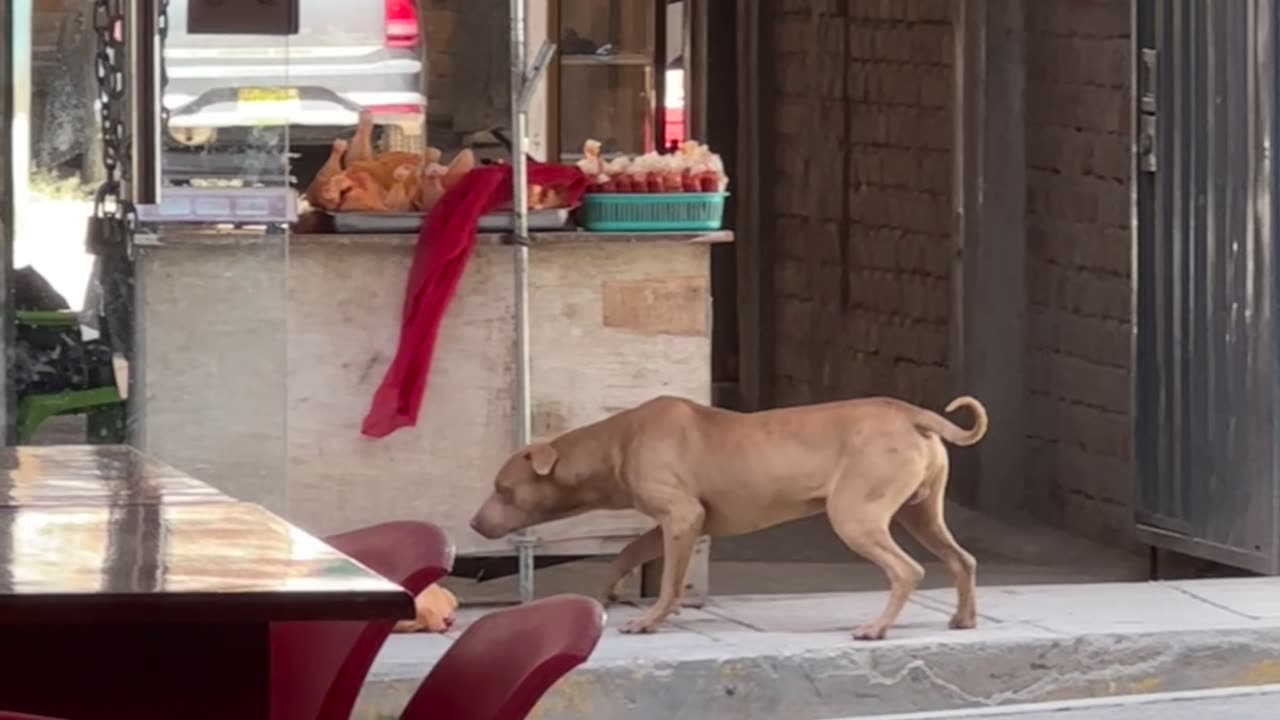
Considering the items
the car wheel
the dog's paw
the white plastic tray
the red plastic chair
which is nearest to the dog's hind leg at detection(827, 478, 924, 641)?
the dog's paw

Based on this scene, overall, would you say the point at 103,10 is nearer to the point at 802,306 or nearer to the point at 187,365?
the point at 187,365

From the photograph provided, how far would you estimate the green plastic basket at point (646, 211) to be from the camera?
261 inches

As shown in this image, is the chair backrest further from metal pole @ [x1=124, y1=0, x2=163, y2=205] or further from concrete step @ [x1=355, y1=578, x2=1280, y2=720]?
metal pole @ [x1=124, y1=0, x2=163, y2=205]

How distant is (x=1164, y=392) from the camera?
7.59m

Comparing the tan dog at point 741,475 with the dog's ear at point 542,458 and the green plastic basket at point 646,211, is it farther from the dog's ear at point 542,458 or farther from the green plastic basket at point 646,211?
the green plastic basket at point 646,211

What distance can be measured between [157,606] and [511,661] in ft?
2.02

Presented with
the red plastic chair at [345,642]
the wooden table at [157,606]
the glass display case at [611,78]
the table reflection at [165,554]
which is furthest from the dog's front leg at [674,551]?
the glass display case at [611,78]

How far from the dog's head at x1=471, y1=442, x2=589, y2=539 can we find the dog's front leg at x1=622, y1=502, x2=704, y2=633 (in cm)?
26

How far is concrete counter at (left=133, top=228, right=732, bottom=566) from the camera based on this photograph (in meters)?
6.18

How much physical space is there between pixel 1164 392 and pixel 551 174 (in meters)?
2.10

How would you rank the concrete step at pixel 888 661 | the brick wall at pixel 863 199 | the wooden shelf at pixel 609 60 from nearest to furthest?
the concrete step at pixel 888 661 < the brick wall at pixel 863 199 < the wooden shelf at pixel 609 60

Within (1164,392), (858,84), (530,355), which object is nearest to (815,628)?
(530,355)

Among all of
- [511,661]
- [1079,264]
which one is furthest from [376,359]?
[511,661]

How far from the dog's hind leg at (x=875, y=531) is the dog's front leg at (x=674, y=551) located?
34 cm
